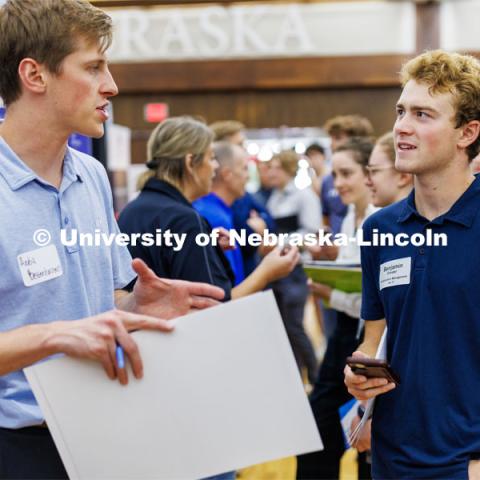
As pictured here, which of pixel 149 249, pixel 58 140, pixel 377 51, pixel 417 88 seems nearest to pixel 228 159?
pixel 149 249

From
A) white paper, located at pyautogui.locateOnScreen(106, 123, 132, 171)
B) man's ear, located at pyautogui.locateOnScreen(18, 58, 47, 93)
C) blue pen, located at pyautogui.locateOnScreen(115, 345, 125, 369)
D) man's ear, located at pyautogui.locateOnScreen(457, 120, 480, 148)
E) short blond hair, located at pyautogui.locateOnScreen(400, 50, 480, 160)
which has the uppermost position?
man's ear, located at pyautogui.locateOnScreen(18, 58, 47, 93)

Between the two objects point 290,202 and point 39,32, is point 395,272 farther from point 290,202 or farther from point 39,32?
point 290,202

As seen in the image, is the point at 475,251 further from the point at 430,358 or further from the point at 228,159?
the point at 228,159

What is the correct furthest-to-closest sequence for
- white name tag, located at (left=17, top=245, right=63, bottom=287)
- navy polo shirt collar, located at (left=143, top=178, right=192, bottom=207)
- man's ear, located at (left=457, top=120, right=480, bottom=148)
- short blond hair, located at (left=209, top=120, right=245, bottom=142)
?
1. short blond hair, located at (left=209, top=120, right=245, bottom=142)
2. navy polo shirt collar, located at (left=143, top=178, right=192, bottom=207)
3. man's ear, located at (left=457, top=120, right=480, bottom=148)
4. white name tag, located at (left=17, top=245, right=63, bottom=287)

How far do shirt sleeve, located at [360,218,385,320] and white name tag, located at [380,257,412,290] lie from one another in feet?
0.23

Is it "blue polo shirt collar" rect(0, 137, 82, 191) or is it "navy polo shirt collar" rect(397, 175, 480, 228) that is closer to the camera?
"blue polo shirt collar" rect(0, 137, 82, 191)

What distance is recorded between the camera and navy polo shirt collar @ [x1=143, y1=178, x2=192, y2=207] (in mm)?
3154

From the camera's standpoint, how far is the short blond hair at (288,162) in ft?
23.5

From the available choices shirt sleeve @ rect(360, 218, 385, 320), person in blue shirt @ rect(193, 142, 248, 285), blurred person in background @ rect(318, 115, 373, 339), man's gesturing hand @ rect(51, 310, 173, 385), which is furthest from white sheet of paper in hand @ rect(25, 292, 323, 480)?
blurred person in background @ rect(318, 115, 373, 339)

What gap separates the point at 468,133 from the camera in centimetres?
212

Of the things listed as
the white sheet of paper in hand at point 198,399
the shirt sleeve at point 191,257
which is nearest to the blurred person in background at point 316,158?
the shirt sleeve at point 191,257

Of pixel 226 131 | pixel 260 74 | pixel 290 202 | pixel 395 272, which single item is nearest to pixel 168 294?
pixel 395 272

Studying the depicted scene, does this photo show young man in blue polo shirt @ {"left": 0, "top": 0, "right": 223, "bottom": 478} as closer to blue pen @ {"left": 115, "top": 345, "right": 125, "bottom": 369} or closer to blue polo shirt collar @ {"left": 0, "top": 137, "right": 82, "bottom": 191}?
blue polo shirt collar @ {"left": 0, "top": 137, "right": 82, "bottom": 191}

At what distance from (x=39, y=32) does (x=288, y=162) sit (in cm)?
555
